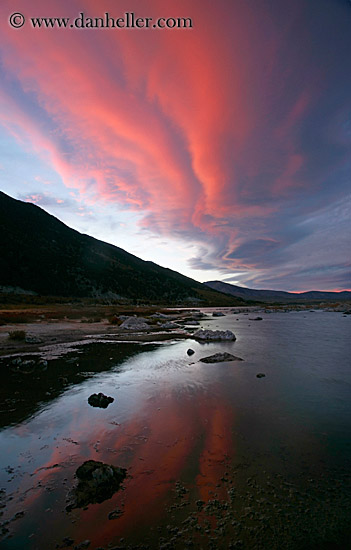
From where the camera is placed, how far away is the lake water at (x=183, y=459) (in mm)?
4906

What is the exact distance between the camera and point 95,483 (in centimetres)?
604

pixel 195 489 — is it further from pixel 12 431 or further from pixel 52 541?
pixel 12 431

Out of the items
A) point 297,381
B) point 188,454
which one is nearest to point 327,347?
point 297,381

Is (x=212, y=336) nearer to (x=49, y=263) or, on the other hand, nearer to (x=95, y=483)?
(x=95, y=483)

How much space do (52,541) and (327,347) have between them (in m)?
28.8

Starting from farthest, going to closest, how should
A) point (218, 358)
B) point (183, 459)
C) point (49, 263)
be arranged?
point (49, 263) → point (218, 358) → point (183, 459)

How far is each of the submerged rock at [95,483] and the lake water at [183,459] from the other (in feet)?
0.66

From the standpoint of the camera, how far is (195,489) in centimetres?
610

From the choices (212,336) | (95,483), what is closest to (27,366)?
(95,483)

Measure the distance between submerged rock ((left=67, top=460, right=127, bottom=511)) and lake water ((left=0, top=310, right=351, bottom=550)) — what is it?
0.20 m

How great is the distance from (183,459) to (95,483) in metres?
2.53

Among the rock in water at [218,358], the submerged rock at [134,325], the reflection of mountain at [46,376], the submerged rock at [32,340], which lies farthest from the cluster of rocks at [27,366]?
the submerged rock at [134,325]

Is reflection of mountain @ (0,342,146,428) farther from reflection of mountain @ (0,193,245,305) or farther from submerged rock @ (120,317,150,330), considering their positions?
reflection of mountain @ (0,193,245,305)

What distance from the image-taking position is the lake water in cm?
491
